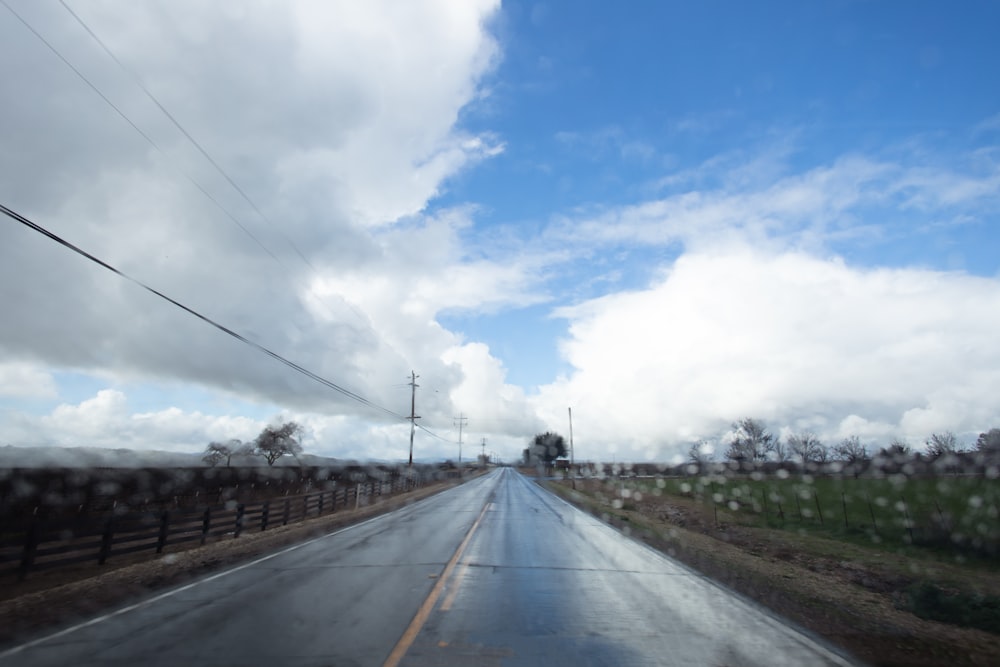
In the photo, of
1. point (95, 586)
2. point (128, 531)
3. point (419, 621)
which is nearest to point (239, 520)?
point (128, 531)

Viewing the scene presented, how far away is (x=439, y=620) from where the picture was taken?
6.76 metres

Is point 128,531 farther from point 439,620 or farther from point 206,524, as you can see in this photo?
point 439,620

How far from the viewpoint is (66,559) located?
38.3ft

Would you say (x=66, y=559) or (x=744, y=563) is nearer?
(x=66, y=559)

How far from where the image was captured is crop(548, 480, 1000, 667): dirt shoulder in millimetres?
6566

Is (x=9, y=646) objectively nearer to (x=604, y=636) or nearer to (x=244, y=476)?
(x=604, y=636)

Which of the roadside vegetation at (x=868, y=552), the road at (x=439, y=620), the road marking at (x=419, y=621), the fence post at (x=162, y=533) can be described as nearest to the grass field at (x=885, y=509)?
the roadside vegetation at (x=868, y=552)

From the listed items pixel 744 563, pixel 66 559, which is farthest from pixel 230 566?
pixel 744 563

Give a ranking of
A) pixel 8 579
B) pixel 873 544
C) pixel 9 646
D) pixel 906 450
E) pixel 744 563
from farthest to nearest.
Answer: pixel 906 450 → pixel 873 544 → pixel 744 563 → pixel 8 579 → pixel 9 646

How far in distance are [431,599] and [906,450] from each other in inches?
3507

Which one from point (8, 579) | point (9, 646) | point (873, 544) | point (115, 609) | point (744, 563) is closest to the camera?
point (9, 646)

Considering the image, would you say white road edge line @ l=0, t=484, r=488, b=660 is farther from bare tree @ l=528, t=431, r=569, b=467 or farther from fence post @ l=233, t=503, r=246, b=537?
bare tree @ l=528, t=431, r=569, b=467

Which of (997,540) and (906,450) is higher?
(906,450)

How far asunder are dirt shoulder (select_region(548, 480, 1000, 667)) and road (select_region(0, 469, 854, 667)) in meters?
0.74
